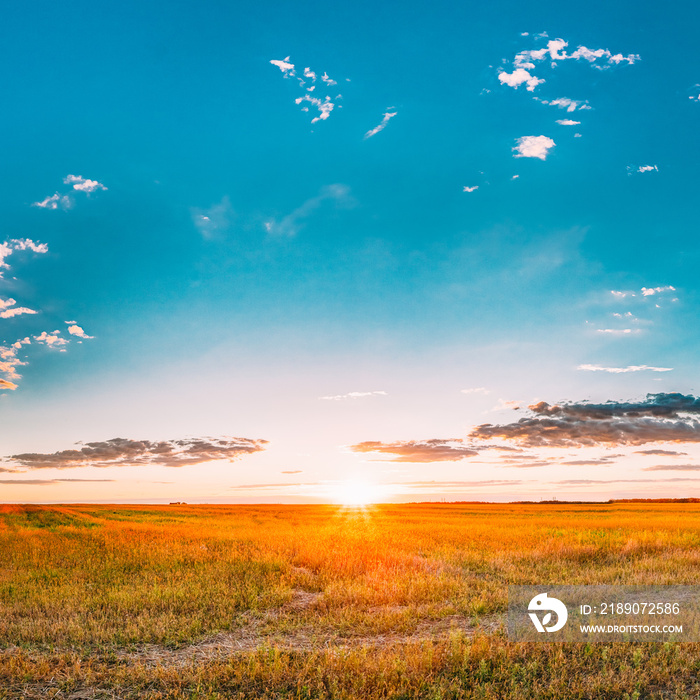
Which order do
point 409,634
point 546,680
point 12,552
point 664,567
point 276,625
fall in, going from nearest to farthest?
1. point 546,680
2. point 409,634
3. point 276,625
4. point 664,567
5. point 12,552

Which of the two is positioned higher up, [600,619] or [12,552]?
[600,619]

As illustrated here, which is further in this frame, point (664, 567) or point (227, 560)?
point (227, 560)

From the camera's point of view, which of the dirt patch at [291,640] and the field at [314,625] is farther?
the dirt patch at [291,640]

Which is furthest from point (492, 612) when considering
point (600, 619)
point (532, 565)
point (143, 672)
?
point (143, 672)

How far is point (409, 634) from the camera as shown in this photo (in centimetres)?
954

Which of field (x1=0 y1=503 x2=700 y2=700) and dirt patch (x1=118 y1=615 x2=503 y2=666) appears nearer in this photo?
field (x1=0 y1=503 x2=700 y2=700)

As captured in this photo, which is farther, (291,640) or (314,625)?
(314,625)

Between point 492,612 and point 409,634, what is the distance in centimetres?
238

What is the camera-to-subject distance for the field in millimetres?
7289

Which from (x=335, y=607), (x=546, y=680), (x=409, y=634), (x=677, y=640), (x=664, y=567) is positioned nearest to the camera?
(x=546, y=680)

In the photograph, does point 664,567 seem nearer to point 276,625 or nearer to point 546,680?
point 546,680

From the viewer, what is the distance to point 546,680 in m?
7.41

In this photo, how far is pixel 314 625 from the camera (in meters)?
10.1

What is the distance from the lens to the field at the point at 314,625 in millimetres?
7289
